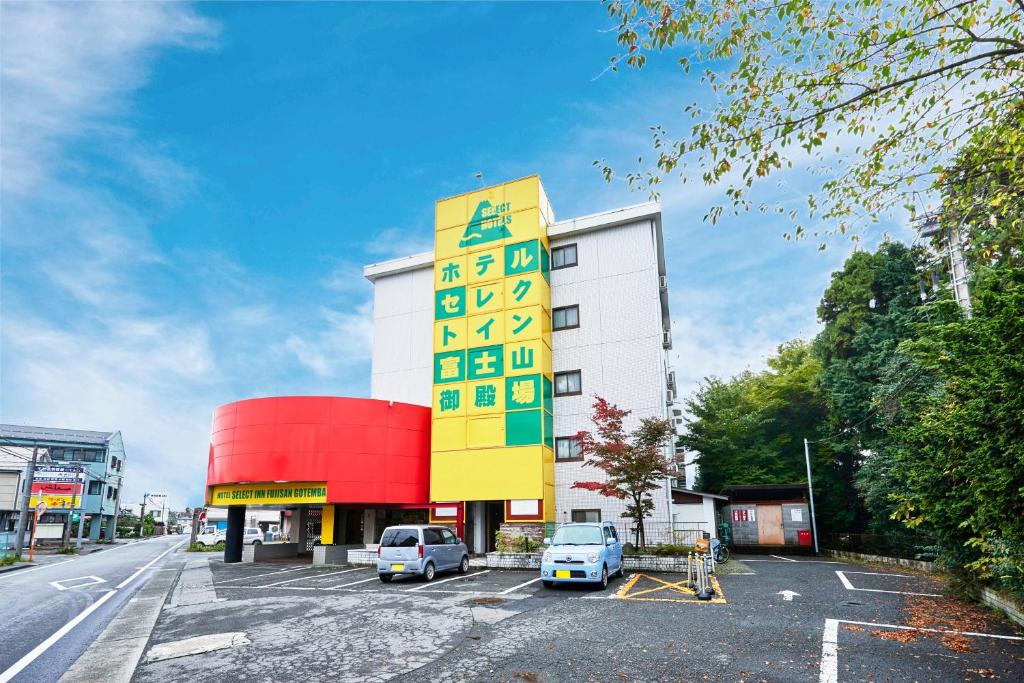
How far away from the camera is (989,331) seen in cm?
928

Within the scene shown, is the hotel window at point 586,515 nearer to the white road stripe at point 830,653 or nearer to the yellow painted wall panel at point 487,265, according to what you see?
the yellow painted wall panel at point 487,265

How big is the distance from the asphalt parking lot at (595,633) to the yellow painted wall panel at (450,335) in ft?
42.3

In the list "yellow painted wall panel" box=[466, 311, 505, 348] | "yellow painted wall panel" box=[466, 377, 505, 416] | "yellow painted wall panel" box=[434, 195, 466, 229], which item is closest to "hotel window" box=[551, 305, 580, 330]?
"yellow painted wall panel" box=[466, 311, 505, 348]

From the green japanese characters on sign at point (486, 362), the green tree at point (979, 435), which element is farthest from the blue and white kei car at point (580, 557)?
the green japanese characters on sign at point (486, 362)

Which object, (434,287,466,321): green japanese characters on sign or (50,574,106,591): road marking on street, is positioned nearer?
(50,574,106,591): road marking on street

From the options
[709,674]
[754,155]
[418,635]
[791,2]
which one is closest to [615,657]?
[709,674]

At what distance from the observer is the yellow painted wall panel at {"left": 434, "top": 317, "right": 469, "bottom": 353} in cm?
2733

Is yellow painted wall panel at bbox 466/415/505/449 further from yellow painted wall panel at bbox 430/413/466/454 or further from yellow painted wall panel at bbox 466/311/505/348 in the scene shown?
yellow painted wall panel at bbox 466/311/505/348

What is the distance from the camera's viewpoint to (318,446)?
77.8ft

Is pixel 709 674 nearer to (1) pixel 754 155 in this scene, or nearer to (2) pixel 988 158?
(1) pixel 754 155

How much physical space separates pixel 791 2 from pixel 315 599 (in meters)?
15.2

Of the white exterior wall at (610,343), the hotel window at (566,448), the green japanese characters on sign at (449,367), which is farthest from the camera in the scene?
the green japanese characters on sign at (449,367)

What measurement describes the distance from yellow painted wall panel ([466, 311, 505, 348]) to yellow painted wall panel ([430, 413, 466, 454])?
3.60 meters

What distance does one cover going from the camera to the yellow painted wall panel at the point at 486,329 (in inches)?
1045
